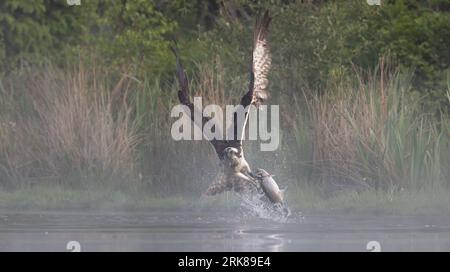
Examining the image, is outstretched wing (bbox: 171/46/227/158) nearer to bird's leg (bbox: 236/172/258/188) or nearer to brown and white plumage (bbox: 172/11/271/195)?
brown and white plumage (bbox: 172/11/271/195)

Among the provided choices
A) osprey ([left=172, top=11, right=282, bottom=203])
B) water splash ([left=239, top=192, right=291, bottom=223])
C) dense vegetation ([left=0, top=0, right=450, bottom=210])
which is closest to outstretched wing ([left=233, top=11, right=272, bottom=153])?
osprey ([left=172, top=11, right=282, bottom=203])

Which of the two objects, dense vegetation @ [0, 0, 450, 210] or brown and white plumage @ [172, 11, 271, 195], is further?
dense vegetation @ [0, 0, 450, 210]

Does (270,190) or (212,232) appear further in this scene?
(270,190)

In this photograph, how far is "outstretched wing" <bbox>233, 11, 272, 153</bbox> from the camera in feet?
55.1

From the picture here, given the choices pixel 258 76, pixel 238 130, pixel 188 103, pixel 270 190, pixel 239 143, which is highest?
pixel 258 76

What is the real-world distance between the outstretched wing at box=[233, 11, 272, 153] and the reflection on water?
1.20 meters

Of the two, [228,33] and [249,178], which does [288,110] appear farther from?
[249,178]

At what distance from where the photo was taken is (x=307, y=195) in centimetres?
1786

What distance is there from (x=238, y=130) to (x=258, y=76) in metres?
0.70

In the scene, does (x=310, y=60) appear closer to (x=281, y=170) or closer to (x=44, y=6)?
(x=281, y=170)

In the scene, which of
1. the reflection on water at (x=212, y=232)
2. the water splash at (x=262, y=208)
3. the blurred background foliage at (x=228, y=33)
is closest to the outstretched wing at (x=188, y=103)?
the water splash at (x=262, y=208)

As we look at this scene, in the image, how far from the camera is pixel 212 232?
48.3 ft

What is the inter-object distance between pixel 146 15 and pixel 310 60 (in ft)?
19.8

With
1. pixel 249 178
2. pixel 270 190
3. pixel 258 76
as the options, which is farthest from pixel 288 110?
pixel 270 190
